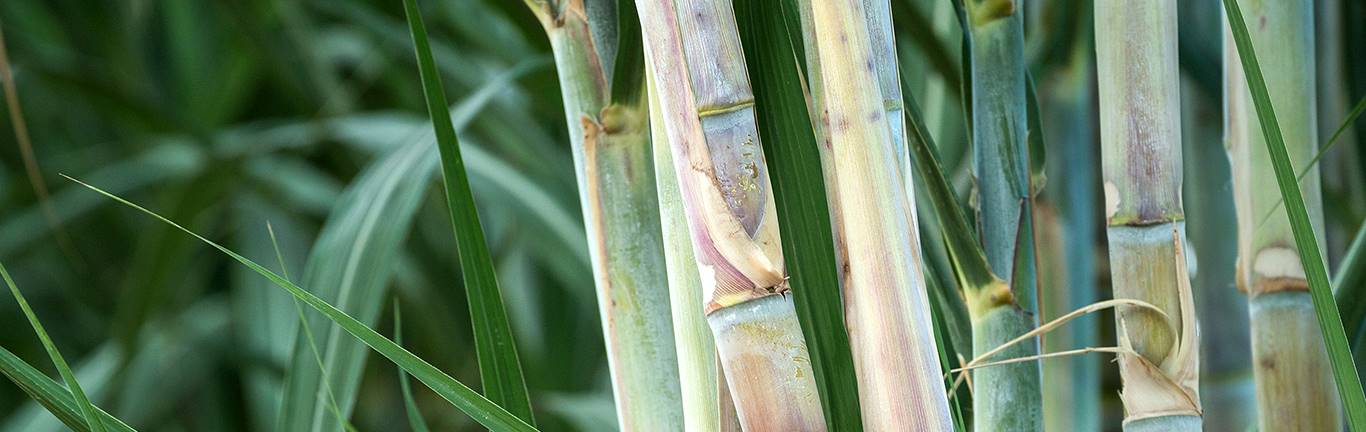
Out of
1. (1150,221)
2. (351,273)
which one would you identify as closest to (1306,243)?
(1150,221)

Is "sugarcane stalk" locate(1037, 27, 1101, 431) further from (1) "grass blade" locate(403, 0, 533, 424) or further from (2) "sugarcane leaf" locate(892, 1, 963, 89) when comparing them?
(1) "grass blade" locate(403, 0, 533, 424)

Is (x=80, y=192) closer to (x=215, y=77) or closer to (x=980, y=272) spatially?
(x=215, y=77)

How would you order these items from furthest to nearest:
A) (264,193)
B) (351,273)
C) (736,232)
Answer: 1. (264,193)
2. (351,273)
3. (736,232)

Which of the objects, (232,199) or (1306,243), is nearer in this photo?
(1306,243)

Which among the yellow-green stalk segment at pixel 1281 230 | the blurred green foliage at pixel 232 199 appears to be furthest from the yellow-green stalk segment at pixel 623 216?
the blurred green foliage at pixel 232 199

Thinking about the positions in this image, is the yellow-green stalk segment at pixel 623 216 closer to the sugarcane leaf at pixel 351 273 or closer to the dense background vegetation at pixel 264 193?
the sugarcane leaf at pixel 351 273

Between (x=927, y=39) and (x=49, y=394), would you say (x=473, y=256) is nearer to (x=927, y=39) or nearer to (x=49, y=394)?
(x=49, y=394)

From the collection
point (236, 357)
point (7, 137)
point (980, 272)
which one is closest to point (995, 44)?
point (980, 272)
